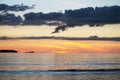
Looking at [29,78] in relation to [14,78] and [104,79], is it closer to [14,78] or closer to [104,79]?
[14,78]

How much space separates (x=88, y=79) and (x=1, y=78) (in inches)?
820

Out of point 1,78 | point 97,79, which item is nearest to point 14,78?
point 1,78

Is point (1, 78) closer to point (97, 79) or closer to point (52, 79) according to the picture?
point (52, 79)

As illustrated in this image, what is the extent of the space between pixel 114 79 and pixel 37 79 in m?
18.7

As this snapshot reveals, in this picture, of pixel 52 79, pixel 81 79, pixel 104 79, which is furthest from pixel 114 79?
pixel 52 79

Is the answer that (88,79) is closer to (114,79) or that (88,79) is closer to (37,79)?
(114,79)

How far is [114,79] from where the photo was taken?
267ft

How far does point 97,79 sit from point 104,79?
1762mm

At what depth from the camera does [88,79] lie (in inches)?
3152

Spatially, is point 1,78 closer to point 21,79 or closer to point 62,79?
point 21,79

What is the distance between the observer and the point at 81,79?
80.4 meters

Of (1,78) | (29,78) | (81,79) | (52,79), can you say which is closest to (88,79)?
(81,79)

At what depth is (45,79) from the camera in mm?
79250

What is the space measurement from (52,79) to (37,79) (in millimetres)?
3558
